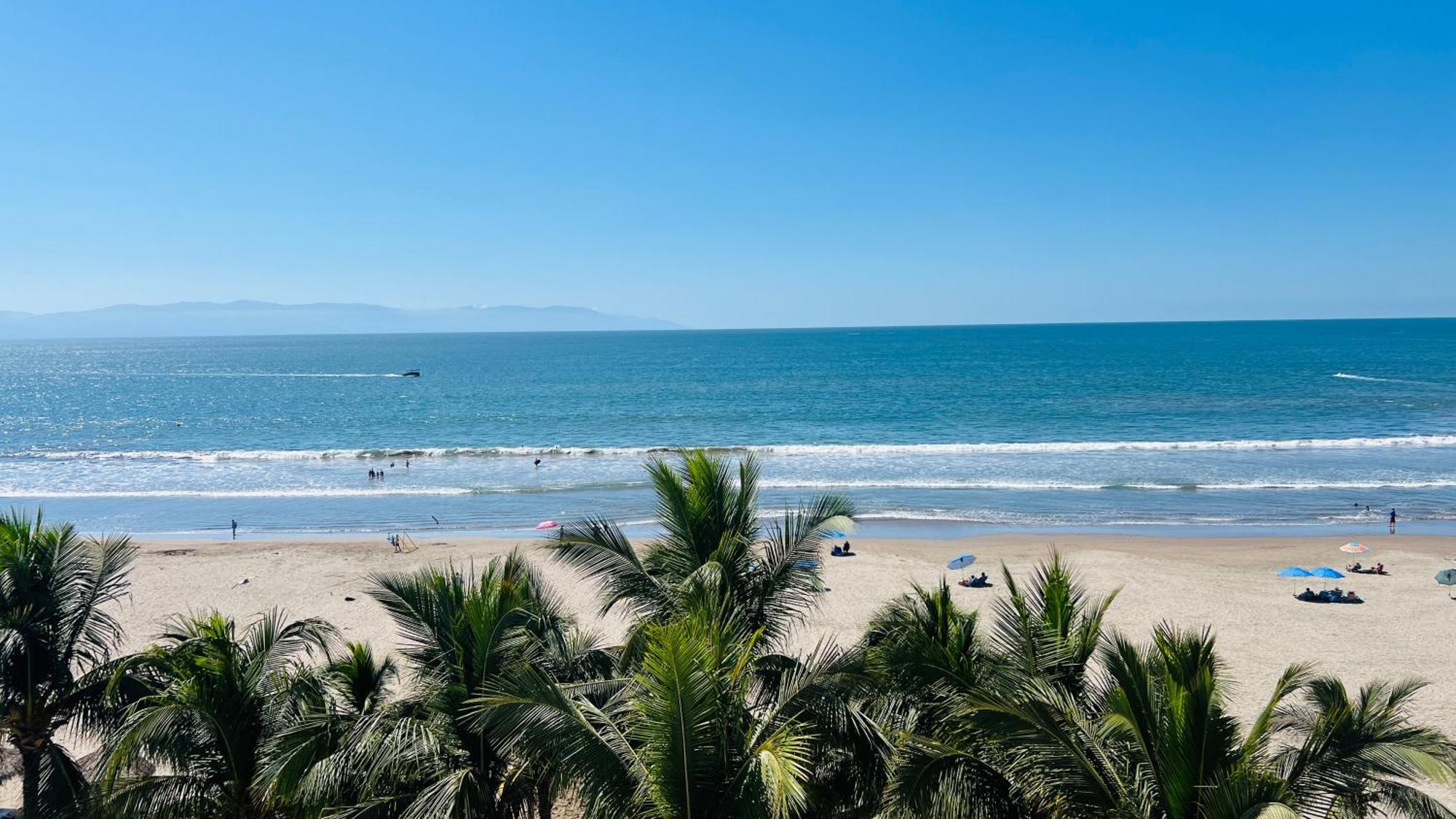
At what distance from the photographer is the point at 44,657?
7.86m

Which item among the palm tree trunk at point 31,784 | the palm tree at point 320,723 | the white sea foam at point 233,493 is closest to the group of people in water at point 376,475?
the white sea foam at point 233,493

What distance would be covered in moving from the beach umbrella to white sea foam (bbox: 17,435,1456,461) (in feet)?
81.2

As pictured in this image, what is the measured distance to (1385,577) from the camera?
888 inches

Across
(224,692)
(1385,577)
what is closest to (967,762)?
(224,692)

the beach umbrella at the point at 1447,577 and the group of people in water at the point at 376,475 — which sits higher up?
the beach umbrella at the point at 1447,577

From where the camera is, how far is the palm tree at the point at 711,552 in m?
8.56

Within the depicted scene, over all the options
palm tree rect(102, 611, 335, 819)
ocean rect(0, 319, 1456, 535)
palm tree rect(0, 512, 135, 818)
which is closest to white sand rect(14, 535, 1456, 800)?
ocean rect(0, 319, 1456, 535)

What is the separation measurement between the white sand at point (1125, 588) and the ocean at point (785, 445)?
349cm

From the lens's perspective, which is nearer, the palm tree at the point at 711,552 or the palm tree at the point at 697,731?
the palm tree at the point at 697,731

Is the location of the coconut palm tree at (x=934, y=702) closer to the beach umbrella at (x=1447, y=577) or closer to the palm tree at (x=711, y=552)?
the palm tree at (x=711, y=552)

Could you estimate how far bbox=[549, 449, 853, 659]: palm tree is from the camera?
8562mm

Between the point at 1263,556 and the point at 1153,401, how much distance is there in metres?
43.5

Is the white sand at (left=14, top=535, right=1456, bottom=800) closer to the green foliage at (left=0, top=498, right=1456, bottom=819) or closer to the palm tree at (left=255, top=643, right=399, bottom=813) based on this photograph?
the palm tree at (left=255, top=643, right=399, bottom=813)

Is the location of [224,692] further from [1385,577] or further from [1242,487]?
[1242,487]
